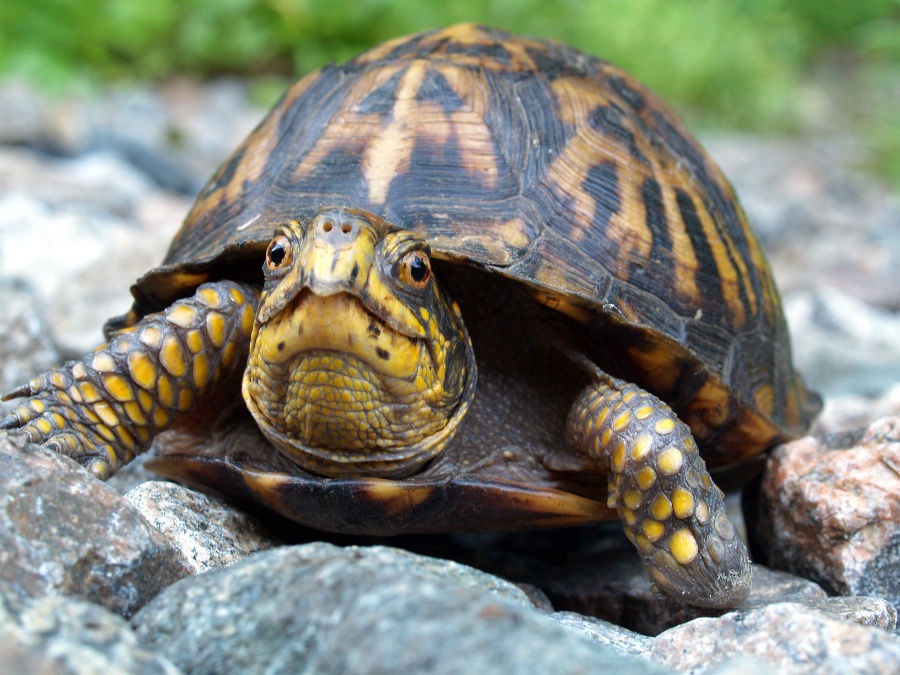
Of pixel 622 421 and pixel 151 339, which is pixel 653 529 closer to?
pixel 622 421

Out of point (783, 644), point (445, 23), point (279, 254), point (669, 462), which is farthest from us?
point (445, 23)

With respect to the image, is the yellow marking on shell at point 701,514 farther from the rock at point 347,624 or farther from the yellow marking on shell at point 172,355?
the yellow marking on shell at point 172,355

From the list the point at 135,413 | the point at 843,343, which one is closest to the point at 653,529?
the point at 135,413

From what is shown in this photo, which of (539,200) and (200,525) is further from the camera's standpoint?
(539,200)

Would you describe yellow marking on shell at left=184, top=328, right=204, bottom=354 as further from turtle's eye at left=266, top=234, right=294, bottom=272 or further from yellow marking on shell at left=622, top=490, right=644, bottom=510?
yellow marking on shell at left=622, top=490, right=644, bottom=510

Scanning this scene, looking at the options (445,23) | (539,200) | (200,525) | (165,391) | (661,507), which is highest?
(445,23)

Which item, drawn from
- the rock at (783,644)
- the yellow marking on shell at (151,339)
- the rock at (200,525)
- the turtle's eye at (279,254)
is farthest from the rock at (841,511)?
the yellow marking on shell at (151,339)
